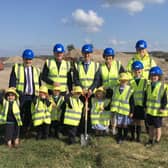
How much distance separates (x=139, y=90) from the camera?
7.70m

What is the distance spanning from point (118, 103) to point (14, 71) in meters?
2.43

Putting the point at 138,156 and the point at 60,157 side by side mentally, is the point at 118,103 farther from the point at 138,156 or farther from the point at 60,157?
the point at 60,157

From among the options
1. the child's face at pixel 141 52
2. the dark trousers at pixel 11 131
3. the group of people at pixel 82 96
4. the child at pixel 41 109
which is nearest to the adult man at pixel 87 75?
the group of people at pixel 82 96

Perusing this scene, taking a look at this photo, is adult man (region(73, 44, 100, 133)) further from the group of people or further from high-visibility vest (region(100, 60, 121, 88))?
high-visibility vest (region(100, 60, 121, 88))

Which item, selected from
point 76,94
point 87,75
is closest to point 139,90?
point 87,75

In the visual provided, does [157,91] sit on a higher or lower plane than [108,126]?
higher

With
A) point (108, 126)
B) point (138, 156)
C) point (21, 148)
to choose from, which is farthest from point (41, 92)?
point (138, 156)

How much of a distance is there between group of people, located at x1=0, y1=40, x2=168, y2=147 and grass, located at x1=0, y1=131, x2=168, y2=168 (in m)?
0.29

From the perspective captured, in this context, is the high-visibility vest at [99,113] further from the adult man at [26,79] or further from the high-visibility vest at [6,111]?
the high-visibility vest at [6,111]

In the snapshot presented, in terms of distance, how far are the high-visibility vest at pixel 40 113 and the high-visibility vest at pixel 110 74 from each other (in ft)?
4.61

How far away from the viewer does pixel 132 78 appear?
7.82 m

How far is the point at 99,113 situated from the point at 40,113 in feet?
4.45

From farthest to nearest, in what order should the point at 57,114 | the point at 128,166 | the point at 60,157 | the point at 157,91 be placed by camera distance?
the point at 57,114, the point at 157,91, the point at 60,157, the point at 128,166

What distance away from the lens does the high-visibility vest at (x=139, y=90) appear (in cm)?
767
